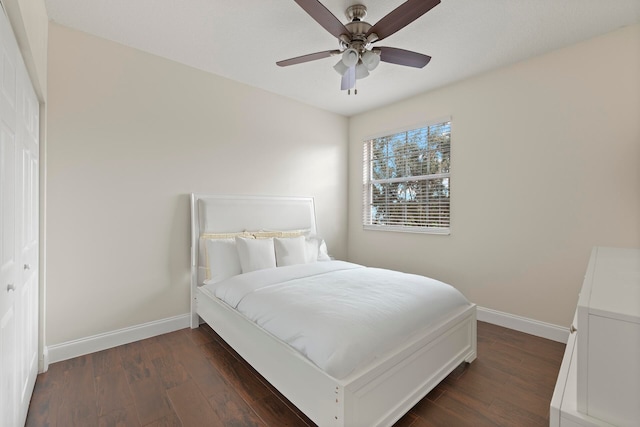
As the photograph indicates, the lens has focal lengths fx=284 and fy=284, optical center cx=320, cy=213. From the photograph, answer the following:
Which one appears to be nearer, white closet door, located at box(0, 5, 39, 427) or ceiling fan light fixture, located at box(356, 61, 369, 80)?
white closet door, located at box(0, 5, 39, 427)

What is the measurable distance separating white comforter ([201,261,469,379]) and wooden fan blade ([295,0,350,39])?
1.77 metres

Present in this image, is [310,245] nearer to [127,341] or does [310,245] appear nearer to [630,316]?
[127,341]

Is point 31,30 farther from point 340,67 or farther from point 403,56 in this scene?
point 403,56

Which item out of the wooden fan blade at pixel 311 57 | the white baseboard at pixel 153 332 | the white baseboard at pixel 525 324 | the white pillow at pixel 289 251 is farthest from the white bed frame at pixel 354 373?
the wooden fan blade at pixel 311 57

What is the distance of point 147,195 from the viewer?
2717 mm

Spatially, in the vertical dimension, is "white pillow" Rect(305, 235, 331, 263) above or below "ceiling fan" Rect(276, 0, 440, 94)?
below

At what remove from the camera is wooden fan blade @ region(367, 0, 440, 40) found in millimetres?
1570

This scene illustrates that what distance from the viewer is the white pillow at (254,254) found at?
9.04 feet

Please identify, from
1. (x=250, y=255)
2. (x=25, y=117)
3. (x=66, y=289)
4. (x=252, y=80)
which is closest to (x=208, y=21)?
(x=252, y=80)

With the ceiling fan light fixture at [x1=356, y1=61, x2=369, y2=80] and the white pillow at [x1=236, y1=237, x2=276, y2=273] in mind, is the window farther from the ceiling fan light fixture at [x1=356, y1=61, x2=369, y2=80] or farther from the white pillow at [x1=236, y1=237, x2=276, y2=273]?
the white pillow at [x1=236, y1=237, x2=276, y2=273]

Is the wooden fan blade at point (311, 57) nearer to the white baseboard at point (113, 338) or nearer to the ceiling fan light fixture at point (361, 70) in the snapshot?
the ceiling fan light fixture at point (361, 70)

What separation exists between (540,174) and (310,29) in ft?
8.15

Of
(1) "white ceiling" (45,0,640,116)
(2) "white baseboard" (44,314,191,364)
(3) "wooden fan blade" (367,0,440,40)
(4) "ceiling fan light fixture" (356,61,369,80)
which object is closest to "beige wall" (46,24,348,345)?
(2) "white baseboard" (44,314,191,364)

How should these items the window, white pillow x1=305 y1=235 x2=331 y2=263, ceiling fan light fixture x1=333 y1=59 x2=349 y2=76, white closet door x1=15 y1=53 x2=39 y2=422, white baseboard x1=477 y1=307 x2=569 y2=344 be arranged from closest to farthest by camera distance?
1. white closet door x1=15 y1=53 x2=39 y2=422
2. ceiling fan light fixture x1=333 y1=59 x2=349 y2=76
3. white baseboard x1=477 y1=307 x2=569 y2=344
4. white pillow x1=305 y1=235 x2=331 y2=263
5. the window
